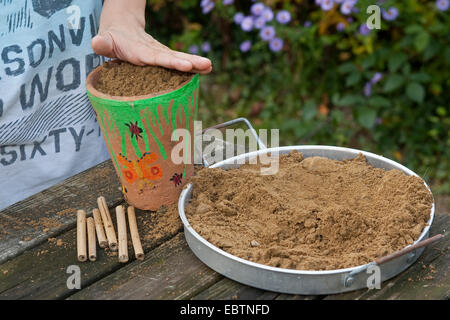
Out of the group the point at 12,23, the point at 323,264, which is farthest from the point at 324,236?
the point at 12,23

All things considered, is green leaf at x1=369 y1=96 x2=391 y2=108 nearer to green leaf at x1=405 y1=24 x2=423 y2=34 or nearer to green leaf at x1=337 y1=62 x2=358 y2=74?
green leaf at x1=337 y1=62 x2=358 y2=74

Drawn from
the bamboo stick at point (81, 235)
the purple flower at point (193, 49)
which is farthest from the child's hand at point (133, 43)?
the purple flower at point (193, 49)

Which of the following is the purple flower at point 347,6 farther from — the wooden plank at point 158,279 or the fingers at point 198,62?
the wooden plank at point 158,279

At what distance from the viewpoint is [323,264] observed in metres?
0.95

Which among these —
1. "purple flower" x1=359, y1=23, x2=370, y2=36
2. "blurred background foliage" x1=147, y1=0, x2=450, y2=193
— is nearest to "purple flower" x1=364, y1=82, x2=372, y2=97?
"blurred background foliage" x1=147, y1=0, x2=450, y2=193

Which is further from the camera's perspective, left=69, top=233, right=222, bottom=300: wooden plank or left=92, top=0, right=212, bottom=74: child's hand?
left=92, top=0, right=212, bottom=74: child's hand

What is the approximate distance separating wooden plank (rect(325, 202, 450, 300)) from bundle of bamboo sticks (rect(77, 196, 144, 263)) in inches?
15.9

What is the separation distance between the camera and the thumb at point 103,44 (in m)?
1.18

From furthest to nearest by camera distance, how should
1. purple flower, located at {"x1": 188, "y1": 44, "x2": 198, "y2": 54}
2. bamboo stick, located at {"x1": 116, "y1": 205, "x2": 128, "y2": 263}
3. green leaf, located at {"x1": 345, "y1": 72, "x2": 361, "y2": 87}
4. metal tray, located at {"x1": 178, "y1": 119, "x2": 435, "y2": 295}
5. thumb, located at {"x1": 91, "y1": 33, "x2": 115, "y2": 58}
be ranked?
purple flower, located at {"x1": 188, "y1": 44, "x2": 198, "y2": 54} < green leaf, located at {"x1": 345, "y1": 72, "x2": 361, "y2": 87} < thumb, located at {"x1": 91, "y1": 33, "x2": 115, "y2": 58} < bamboo stick, located at {"x1": 116, "y1": 205, "x2": 128, "y2": 263} < metal tray, located at {"x1": 178, "y1": 119, "x2": 435, "y2": 295}

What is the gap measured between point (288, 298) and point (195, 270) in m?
0.19

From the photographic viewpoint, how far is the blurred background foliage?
2.51 meters

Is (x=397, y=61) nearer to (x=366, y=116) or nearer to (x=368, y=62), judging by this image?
(x=368, y=62)

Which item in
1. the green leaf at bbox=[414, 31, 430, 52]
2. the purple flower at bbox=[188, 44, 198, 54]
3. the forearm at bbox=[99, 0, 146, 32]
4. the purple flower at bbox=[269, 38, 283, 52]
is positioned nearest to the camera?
the forearm at bbox=[99, 0, 146, 32]

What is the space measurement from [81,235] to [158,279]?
0.22 meters
